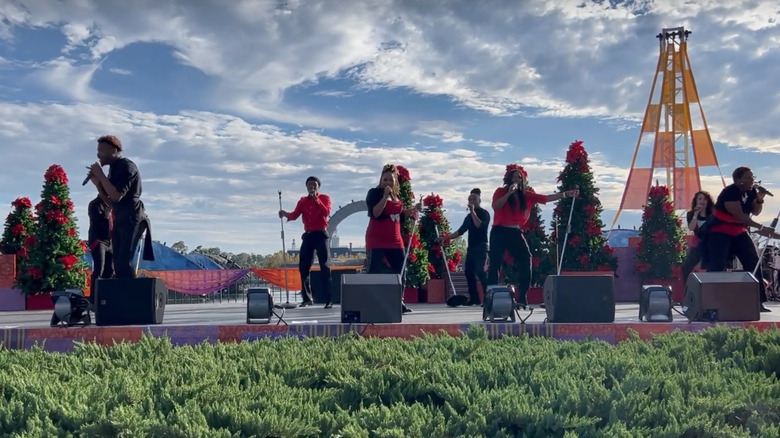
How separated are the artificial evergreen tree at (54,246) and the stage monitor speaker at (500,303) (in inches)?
375

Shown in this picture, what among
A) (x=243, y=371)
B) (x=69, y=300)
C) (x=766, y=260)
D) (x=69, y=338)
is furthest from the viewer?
(x=766, y=260)

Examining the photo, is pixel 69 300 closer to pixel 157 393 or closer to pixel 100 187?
pixel 100 187

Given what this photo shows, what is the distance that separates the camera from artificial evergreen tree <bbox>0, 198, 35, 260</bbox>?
14375mm

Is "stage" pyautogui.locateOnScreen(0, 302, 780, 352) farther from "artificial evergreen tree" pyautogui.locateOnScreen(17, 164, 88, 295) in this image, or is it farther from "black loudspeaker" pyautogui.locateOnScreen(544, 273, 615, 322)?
"artificial evergreen tree" pyautogui.locateOnScreen(17, 164, 88, 295)

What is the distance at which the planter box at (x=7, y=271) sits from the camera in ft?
45.3

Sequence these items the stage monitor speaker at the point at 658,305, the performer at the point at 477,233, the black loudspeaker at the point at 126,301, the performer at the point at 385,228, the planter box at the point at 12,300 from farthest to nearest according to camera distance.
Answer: the planter box at the point at 12,300 < the performer at the point at 477,233 < the performer at the point at 385,228 < the stage monitor speaker at the point at 658,305 < the black loudspeaker at the point at 126,301

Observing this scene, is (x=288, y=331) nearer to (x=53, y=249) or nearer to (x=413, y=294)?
(x=413, y=294)

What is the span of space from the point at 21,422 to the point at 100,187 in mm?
3691

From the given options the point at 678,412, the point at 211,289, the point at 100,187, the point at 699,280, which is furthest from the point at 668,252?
the point at 678,412

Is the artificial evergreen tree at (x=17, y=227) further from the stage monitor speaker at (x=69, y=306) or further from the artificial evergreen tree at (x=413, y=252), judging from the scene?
the stage monitor speaker at (x=69, y=306)

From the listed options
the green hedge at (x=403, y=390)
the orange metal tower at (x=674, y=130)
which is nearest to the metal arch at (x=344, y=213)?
the orange metal tower at (x=674, y=130)

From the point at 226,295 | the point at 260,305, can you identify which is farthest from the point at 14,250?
the point at 260,305

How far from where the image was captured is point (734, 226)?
24.6ft

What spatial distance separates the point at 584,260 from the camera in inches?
526
